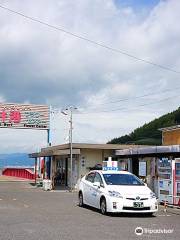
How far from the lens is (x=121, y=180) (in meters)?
17.5

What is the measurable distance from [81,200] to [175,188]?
4.20 m

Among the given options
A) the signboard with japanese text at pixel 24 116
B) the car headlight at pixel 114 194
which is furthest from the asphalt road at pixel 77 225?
the signboard with japanese text at pixel 24 116

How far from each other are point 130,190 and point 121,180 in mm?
1400

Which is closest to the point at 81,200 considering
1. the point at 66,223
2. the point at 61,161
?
the point at 66,223

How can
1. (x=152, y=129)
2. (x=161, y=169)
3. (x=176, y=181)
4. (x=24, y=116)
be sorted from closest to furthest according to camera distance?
1. (x=176, y=181)
2. (x=161, y=169)
3. (x=24, y=116)
4. (x=152, y=129)

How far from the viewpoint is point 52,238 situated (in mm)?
10656

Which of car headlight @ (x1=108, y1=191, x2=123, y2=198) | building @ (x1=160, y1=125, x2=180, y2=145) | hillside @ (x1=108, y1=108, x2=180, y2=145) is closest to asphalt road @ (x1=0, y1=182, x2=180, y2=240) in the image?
car headlight @ (x1=108, y1=191, x2=123, y2=198)

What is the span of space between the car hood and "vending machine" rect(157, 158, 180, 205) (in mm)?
4257

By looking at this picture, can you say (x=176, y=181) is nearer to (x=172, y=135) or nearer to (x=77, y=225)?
(x=77, y=225)

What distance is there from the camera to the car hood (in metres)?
15.8

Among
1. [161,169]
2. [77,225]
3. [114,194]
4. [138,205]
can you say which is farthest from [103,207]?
[161,169]

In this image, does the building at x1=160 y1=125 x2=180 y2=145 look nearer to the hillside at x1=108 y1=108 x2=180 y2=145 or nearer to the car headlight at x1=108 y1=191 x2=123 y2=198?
the car headlight at x1=108 y1=191 x2=123 y2=198

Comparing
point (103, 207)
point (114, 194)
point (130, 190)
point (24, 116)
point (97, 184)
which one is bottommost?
point (103, 207)

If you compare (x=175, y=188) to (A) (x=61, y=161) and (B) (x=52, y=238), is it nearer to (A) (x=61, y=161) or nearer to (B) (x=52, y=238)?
(B) (x=52, y=238)
